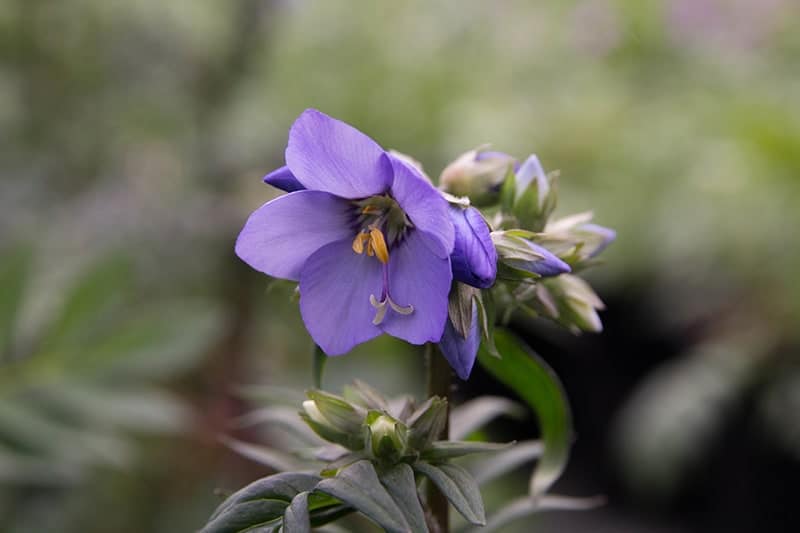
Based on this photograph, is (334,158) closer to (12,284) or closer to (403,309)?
(403,309)

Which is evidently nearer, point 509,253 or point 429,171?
point 509,253

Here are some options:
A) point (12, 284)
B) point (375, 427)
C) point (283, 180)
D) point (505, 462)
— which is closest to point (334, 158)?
point (283, 180)

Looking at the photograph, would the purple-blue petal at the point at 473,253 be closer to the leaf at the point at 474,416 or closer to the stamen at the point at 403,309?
the stamen at the point at 403,309

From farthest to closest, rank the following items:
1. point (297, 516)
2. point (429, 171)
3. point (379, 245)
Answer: point (429, 171) < point (379, 245) < point (297, 516)

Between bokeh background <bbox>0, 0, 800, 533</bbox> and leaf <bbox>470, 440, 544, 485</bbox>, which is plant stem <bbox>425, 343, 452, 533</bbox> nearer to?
leaf <bbox>470, 440, 544, 485</bbox>

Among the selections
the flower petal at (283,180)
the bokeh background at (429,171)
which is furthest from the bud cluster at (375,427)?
the bokeh background at (429,171)

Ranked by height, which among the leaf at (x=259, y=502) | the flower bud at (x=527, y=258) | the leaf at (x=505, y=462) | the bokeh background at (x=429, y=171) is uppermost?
the flower bud at (x=527, y=258)
